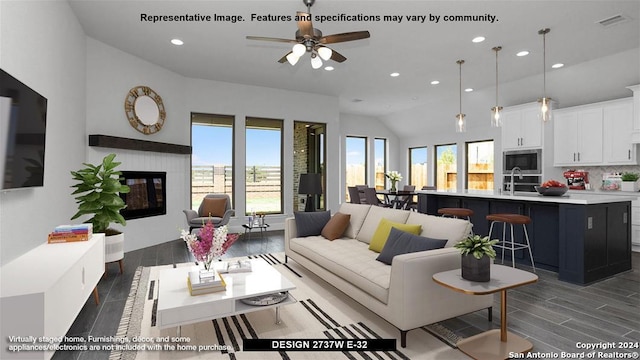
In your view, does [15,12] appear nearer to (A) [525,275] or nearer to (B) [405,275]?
(B) [405,275]

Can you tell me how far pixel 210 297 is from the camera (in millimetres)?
2445

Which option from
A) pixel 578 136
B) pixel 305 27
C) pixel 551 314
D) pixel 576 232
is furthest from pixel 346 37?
pixel 578 136

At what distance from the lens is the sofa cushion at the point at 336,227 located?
4098 mm

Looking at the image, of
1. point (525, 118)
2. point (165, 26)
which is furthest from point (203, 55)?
point (525, 118)

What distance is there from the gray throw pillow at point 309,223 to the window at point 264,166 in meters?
3.11

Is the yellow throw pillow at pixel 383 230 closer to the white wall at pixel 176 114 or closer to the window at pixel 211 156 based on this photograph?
the white wall at pixel 176 114

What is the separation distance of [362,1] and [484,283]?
10.1 feet

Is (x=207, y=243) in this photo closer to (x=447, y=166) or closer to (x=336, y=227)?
(x=336, y=227)

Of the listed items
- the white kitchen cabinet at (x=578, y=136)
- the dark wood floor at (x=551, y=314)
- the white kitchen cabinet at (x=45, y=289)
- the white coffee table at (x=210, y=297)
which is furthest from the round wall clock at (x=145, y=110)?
the white kitchen cabinet at (x=578, y=136)

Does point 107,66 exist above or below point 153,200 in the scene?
above

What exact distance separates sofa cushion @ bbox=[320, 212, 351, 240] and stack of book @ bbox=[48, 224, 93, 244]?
2.51 meters

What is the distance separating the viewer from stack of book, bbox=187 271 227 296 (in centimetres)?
250

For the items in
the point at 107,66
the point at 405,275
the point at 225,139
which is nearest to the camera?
the point at 405,275

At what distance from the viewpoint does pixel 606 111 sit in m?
5.69
